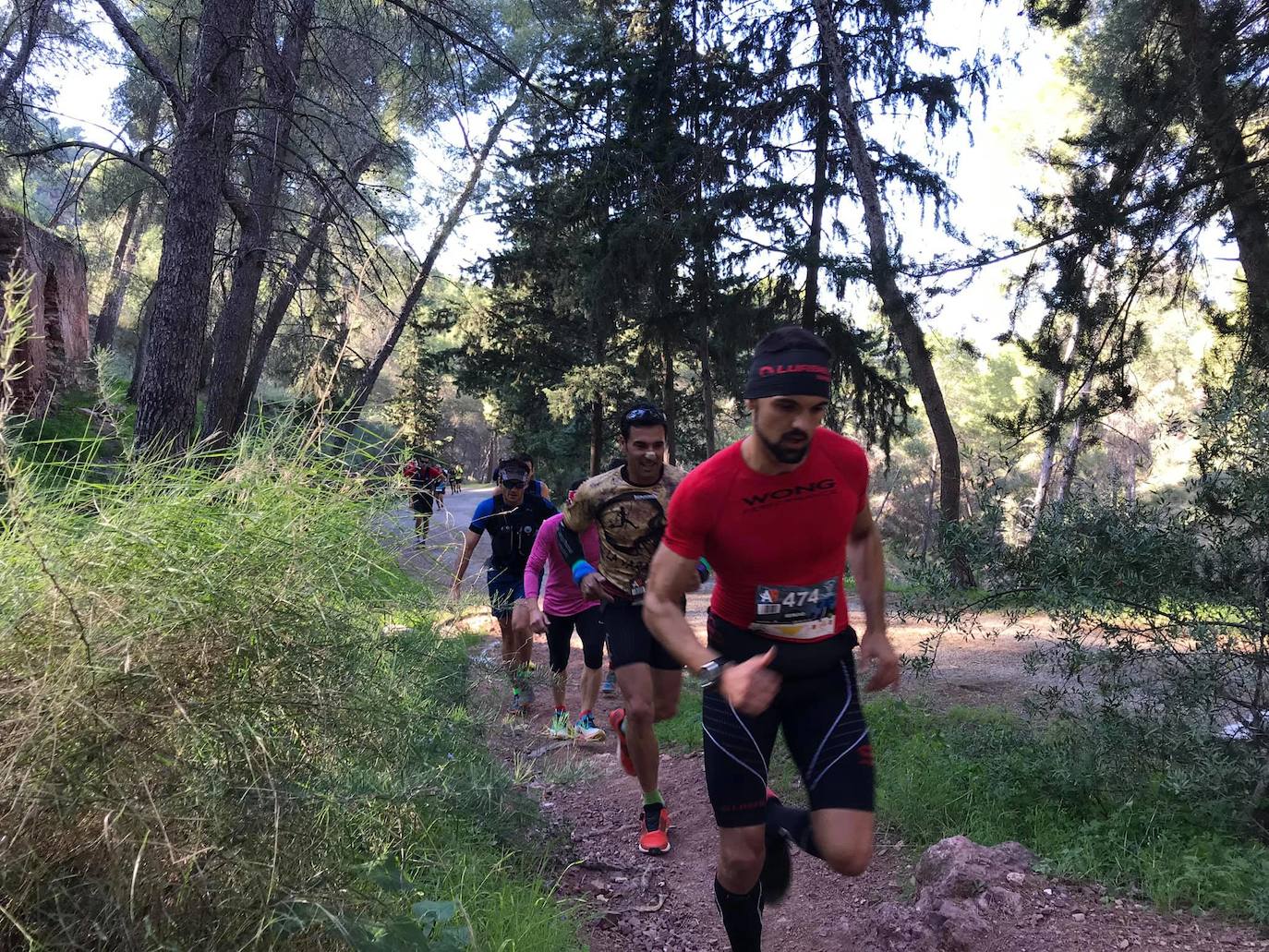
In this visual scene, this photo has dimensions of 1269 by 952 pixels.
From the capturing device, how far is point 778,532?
301 cm

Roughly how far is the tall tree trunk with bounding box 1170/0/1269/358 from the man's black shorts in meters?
4.29

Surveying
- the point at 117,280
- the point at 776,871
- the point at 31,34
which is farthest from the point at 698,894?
the point at 117,280

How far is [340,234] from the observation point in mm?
6453

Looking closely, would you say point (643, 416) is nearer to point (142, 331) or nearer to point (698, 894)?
point (698, 894)

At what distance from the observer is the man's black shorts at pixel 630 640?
15.5 feet

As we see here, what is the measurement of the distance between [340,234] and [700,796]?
16.1ft

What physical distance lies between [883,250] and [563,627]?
232 inches

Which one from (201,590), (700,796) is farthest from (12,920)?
(700,796)

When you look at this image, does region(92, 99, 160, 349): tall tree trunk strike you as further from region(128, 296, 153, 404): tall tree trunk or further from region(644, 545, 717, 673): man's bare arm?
region(644, 545, 717, 673): man's bare arm

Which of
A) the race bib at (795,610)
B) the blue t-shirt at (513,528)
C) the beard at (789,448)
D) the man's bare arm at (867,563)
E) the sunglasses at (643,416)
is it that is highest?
the sunglasses at (643,416)

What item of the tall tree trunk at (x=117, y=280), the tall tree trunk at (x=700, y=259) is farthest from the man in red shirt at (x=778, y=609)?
the tall tree trunk at (x=117, y=280)

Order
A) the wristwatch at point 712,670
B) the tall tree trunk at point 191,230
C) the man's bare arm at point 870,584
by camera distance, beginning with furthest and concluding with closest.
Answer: the tall tree trunk at point 191,230, the man's bare arm at point 870,584, the wristwatch at point 712,670

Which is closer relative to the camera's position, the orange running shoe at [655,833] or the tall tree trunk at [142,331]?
the orange running shoe at [655,833]

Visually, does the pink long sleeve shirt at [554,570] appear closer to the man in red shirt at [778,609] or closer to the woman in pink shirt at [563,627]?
the woman in pink shirt at [563,627]
